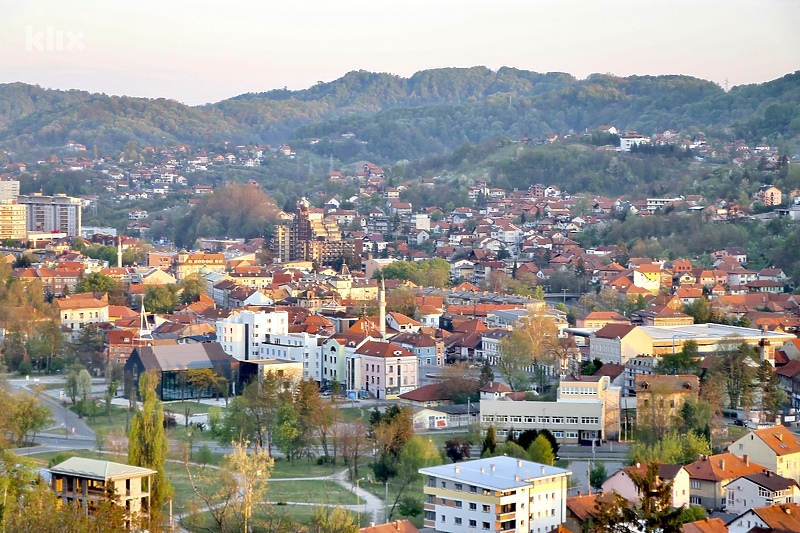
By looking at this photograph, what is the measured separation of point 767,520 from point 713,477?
9.23ft

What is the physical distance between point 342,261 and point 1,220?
15.1 meters

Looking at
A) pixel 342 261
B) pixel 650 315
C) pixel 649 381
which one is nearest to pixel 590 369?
pixel 649 381

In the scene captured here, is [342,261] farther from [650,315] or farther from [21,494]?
[21,494]

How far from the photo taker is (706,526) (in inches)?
664

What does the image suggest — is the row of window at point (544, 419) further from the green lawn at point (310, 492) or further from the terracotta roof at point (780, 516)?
the terracotta roof at point (780, 516)

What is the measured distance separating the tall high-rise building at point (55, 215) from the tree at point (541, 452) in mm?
44406

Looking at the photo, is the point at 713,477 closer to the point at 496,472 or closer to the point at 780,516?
the point at 780,516

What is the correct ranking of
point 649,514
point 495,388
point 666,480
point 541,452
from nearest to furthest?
point 649,514 → point 666,480 → point 541,452 → point 495,388

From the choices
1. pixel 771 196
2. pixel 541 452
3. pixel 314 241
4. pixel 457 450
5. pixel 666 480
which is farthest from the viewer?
pixel 314 241

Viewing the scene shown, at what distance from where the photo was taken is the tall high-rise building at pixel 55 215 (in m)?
64.0

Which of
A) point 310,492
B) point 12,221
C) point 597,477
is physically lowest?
point 310,492

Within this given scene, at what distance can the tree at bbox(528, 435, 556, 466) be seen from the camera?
21.2 meters

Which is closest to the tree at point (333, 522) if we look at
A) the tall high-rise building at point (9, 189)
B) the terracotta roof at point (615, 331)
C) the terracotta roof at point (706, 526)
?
the terracotta roof at point (706, 526)

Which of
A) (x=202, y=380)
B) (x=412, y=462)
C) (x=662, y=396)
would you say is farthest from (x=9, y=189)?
(x=412, y=462)
